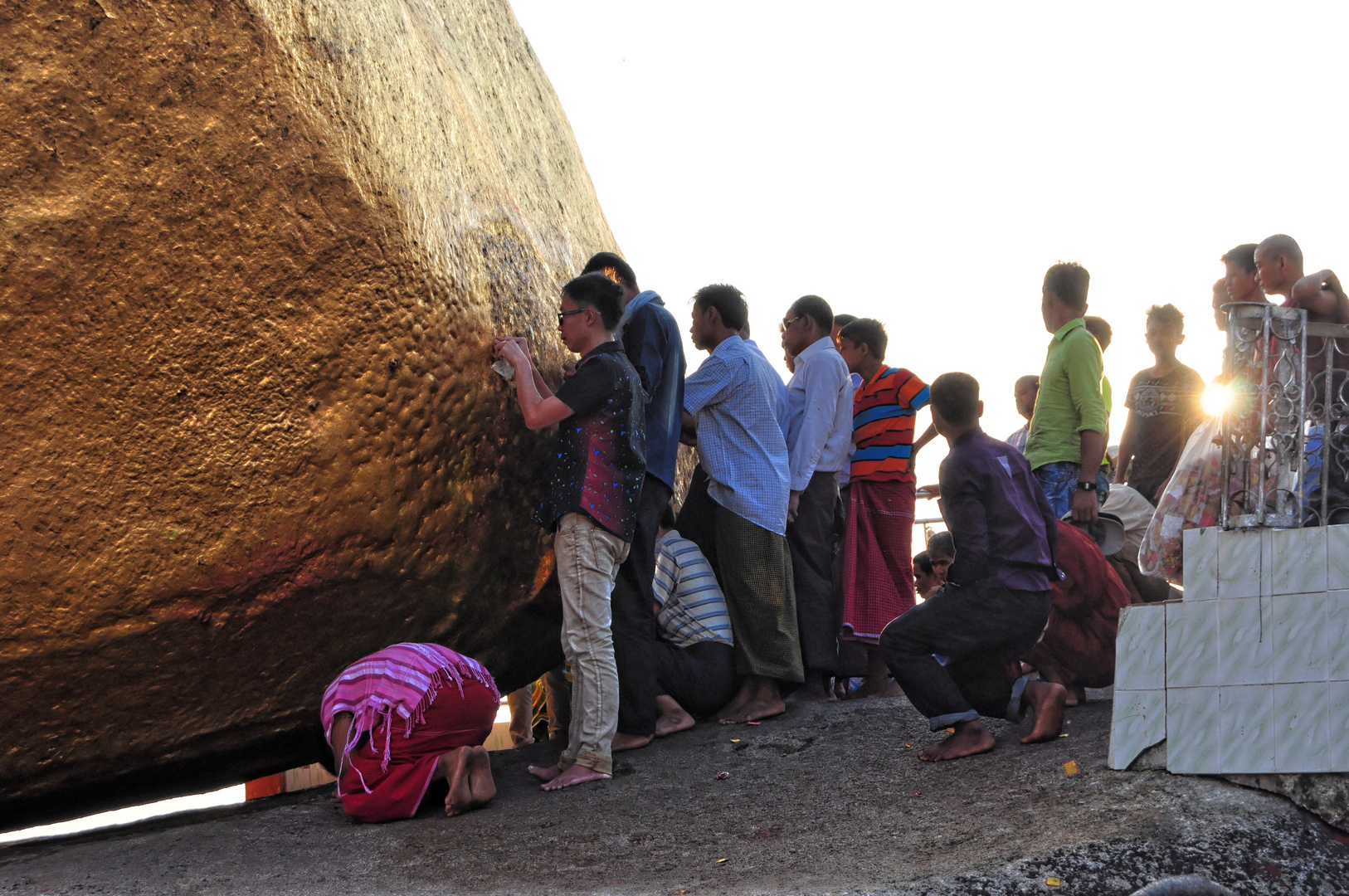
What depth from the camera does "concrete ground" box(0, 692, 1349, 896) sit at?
2.41 meters

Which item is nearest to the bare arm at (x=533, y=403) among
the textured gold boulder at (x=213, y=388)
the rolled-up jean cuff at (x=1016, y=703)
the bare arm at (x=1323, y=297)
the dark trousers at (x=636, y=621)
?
the textured gold boulder at (x=213, y=388)

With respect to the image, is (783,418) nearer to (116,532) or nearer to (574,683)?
(574,683)

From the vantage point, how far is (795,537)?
4.30 meters

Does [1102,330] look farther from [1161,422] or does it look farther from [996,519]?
[996,519]

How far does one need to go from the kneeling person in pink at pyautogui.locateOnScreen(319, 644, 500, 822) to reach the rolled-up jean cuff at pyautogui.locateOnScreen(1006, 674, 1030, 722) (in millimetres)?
1704

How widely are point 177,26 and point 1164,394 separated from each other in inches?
164

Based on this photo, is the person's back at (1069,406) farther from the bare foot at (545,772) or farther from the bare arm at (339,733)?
the bare arm at (339,733)

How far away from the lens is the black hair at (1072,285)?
162 inches

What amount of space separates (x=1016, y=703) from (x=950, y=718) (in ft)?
1.09

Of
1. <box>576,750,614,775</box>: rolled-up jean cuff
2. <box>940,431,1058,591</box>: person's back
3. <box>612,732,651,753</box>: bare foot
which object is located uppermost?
<box>940,431,1058,591</box>: person's back

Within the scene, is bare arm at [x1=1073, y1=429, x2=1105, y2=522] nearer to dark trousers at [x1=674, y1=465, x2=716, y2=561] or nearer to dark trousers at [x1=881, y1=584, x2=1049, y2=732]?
dark trousers at [x1=881, y1=584, x2=1049, y2=732]

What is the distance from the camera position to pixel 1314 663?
2768mm

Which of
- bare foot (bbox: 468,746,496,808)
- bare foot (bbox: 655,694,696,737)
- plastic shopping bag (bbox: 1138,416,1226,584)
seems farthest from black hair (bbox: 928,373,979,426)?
bare foot (bbox: 468,746,496,808)

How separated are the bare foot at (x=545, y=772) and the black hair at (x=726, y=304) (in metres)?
1.83
